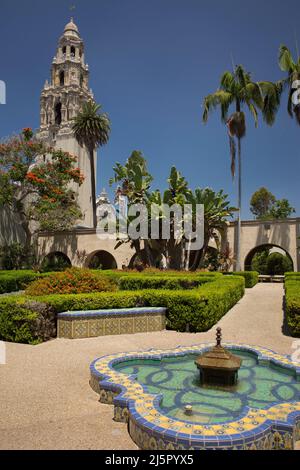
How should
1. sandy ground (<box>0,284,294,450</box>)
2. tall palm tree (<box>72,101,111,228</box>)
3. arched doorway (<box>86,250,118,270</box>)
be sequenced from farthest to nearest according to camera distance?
tall palm tree (<box>72,101,111,228</box>), arched doorway (<box>86,250,118,270</box>), sandy ground (<box>0,284,294,450</box>)

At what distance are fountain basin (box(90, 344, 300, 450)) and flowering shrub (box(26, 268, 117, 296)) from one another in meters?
5.13

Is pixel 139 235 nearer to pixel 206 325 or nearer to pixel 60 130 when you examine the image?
pixel 206 325

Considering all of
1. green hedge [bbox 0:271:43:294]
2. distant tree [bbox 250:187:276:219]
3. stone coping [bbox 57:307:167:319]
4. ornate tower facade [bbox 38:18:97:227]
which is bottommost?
green hedge [bbox 0:271:43:294]

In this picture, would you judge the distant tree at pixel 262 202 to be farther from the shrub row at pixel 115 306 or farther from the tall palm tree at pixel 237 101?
the shrub row at pixel 115 306

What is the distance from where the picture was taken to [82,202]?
46.5 m

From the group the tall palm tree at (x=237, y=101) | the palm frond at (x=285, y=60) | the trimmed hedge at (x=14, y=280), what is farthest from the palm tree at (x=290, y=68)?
the trimmed hedge at (x=14, y=280)

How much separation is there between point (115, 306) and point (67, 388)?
15.9ft

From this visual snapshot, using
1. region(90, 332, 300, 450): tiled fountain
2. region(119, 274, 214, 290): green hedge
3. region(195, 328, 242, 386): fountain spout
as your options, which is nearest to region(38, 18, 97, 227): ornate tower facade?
region(119, 274, 214, 290): green hedge

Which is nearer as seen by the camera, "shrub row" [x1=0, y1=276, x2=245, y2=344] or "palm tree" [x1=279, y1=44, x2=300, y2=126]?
"shrub row" [x1=0, y1=276, x2=245, y2=344]

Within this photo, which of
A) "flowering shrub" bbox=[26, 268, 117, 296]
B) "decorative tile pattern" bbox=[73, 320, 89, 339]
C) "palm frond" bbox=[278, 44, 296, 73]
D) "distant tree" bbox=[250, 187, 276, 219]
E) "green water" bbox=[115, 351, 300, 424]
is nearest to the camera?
"green water" bbox=[115, 351, 300, 424]

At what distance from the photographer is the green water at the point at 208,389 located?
15.1 ft

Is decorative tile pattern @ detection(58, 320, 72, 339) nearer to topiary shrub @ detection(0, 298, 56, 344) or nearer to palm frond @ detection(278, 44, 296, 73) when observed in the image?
topiary shrub @ detection(0, 298, 56, 344)

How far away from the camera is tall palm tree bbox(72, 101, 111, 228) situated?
129 feet

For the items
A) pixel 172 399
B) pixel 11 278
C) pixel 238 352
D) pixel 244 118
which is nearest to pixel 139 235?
pixel 11 278
